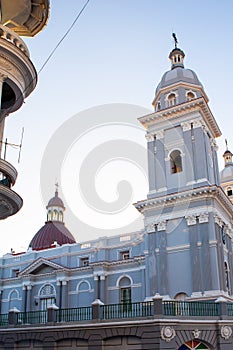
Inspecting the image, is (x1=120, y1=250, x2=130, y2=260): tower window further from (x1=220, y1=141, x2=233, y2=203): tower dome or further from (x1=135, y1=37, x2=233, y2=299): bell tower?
(x1=220, y1=141, x2=233, y2=203): tower dome

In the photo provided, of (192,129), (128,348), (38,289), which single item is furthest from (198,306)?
(38,289)

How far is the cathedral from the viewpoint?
765 inches

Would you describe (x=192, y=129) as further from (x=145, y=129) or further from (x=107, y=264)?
(x=107, y=264)

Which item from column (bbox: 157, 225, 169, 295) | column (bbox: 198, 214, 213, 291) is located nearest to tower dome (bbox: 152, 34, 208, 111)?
column (bbox: 198, 214, 213, 291)

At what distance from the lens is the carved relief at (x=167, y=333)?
19.1 m

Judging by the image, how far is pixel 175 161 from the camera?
34969mm

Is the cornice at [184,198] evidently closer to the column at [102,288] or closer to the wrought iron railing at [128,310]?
the column at [102,288]

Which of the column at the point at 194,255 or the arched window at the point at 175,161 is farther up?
the arched window at the point at 175,161

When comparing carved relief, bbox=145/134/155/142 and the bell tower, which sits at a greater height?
carved relief, bbox=145/134/155/142

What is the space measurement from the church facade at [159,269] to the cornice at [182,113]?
9 centimetres

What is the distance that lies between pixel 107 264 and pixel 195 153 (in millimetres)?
12949

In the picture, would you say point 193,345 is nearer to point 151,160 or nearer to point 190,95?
point 151,160

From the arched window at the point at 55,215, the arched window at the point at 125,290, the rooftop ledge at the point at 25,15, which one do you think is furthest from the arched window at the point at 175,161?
the arched window at the point at 55,215

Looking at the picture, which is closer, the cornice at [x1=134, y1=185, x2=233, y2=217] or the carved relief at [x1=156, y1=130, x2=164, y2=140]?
the cornice at [x1=134, y1=185, x2=233, y2=217]
